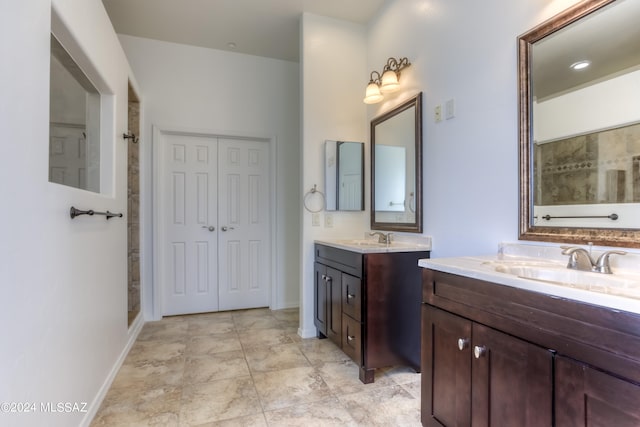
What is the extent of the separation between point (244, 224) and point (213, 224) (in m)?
0.33

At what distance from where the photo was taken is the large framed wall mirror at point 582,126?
4.02ft

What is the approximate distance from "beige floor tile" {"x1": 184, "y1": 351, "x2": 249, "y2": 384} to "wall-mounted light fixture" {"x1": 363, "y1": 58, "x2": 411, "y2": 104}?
2.24 metres

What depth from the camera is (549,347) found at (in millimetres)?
954

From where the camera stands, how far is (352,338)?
7.20 feet

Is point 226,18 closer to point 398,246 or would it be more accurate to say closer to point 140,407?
point 398,246

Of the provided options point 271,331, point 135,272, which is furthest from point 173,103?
point 271,331

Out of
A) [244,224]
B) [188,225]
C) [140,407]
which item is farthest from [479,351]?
[188,225]

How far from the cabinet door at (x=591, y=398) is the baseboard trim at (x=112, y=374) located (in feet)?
6.50

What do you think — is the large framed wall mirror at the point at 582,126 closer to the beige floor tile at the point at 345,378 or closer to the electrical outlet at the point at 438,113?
the electrical outlet at the point at 438,113

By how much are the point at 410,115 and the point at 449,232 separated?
0.93 m

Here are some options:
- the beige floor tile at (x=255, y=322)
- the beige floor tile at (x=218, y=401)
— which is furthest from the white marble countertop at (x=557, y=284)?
the beige floor tile at (x=255, y=322)

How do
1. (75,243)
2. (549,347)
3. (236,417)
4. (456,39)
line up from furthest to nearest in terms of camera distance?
1. (456,39)
2. (236,417)
3. (75,243)
4. (549,347)

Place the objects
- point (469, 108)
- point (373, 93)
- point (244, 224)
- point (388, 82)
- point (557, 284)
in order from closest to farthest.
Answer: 1. point (557, 284)
2. point (469, 108)
3. point (388, 82)
4. point (373, 93)
5. point (244, 224)

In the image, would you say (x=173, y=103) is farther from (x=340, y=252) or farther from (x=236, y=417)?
(x=236, y=417)
